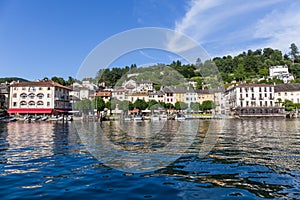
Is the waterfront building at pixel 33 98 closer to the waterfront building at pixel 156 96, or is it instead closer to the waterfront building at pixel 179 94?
the waterfront building at pixel 156 96

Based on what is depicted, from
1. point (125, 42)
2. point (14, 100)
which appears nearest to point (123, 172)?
point (125, 42)

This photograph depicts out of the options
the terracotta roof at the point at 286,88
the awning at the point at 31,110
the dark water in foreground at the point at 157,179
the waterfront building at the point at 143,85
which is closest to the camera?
the dark water in foreground at the point at 157,179

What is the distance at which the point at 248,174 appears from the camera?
32.4 ft

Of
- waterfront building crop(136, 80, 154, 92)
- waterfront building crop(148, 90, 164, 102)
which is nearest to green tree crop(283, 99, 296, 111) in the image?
waterfront building crop(148, 90, 164, 102)

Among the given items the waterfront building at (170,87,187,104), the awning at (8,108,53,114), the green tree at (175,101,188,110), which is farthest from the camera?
the green tree at (175,101,188,110)

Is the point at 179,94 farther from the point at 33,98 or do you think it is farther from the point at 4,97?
the point at 4,97

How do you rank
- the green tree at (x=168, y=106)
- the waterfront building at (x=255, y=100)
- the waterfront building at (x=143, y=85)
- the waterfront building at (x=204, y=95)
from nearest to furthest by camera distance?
1. the waterfront building at (x=143, y=85)
2. the waterfront building at (x=255, y=100)
3. the green tree at (x=168, y=106)
4. the waterfront building at (x=204, y=95)

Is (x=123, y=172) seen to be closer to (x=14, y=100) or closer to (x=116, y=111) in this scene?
(x=116, y=111)

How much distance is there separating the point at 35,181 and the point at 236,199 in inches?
260

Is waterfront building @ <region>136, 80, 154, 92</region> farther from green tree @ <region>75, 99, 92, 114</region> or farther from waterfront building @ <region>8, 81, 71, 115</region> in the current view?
waterfront building @ <region>8, 81, 71, 115</region>

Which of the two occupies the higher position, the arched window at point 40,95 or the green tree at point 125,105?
the arched window at point 40,95

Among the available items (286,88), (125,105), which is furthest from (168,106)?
(286,88)

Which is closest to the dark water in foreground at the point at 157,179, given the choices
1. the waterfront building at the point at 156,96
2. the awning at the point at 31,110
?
the awning at the point at 31,110

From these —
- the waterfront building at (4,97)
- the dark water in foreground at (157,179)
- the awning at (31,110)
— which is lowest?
the dark water in foreground at (157,179)
